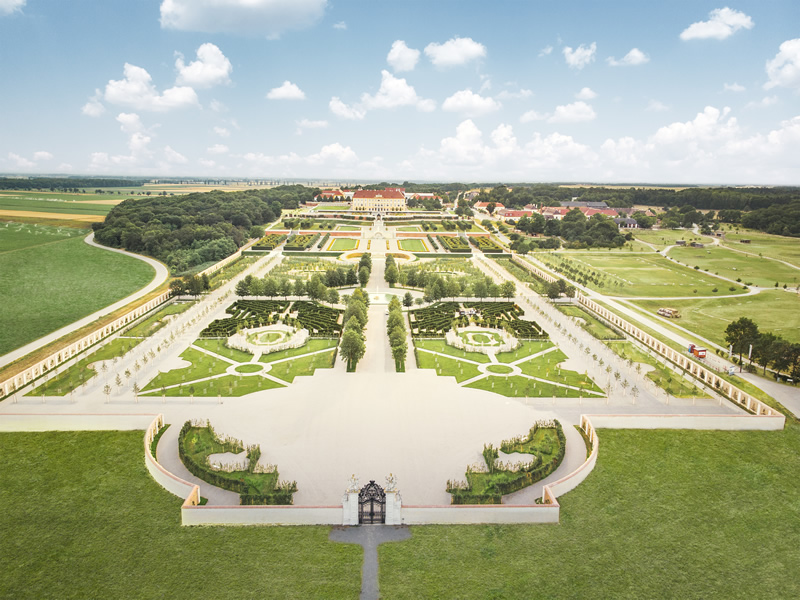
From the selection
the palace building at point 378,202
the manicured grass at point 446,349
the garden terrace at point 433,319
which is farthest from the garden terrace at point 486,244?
the manicured grass at point 446,349

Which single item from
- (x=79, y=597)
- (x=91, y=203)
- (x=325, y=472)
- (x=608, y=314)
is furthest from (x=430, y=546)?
(x=91, y=203)

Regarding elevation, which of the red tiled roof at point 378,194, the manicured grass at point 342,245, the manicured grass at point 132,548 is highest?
the red tiled roof at point 378,194

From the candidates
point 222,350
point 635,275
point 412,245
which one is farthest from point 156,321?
point 635,275

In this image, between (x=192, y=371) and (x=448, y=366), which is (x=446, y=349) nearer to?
(x=448, y=366)

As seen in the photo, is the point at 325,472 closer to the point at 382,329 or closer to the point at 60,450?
the point at 60,450

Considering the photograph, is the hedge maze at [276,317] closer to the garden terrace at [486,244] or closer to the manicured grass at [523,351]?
the manicured grass at [523,351]

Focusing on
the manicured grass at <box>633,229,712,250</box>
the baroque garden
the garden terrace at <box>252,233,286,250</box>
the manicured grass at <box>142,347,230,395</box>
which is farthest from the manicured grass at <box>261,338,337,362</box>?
the manicured grass at <box>633,229,712,250</box>
